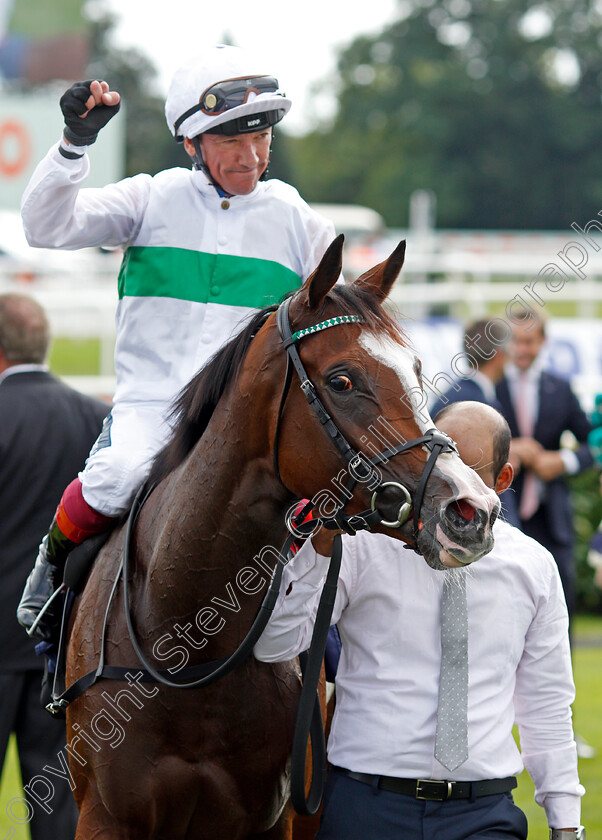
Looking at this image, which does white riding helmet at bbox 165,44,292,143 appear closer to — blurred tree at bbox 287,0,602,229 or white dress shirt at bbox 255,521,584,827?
white dress shirt at bbox 255,521,584,827

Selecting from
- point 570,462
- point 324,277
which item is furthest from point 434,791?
point 570,462

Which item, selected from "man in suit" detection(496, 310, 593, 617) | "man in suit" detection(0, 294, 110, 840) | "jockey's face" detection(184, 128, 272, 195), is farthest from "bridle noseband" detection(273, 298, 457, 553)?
"man in suit" detection(496, 310, 593, 617)

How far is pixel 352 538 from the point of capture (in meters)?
2.77

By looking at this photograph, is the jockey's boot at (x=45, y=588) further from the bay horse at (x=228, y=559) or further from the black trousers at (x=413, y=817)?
the black trousers at (x=413, y=817)

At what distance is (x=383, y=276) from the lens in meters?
2.63

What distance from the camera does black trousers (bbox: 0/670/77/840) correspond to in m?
4.02

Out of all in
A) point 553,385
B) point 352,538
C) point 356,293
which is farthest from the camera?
point 553,385

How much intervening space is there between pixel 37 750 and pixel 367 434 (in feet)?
8.17

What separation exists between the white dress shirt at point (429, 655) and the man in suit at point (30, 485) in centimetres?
177

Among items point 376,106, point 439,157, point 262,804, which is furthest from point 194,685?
point 376,106

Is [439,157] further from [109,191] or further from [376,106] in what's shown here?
[109,191]

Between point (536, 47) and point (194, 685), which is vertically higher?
point (536, 47)

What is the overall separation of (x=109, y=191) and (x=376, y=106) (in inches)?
2165

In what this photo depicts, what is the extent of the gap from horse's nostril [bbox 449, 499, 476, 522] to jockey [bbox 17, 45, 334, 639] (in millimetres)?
1036
